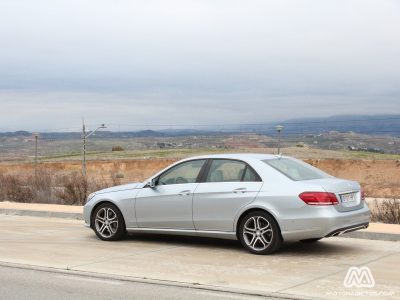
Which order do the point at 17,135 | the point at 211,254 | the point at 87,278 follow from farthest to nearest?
the point at 17,135, the point at 211,254, the point at 87,278

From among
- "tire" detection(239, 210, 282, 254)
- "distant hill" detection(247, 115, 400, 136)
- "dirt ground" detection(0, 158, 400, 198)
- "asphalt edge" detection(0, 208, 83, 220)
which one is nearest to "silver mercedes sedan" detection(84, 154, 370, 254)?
"tire" detection(239, 210, 282, 254)

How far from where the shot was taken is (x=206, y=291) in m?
8.23

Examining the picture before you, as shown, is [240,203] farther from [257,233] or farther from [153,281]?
[153,281]

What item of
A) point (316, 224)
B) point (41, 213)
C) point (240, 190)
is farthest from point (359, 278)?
point (41, 213)

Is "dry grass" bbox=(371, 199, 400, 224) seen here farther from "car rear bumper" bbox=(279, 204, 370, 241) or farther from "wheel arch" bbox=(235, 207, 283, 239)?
"wheel arch" bbox=(235, 207, 283, 239)

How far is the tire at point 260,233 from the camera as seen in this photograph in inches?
407

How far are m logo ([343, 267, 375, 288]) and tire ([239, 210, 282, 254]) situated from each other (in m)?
1.31

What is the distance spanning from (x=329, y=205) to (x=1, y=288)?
185 inches

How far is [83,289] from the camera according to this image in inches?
330

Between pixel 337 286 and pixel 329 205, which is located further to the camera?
pixel 329 205

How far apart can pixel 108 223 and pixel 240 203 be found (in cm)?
281

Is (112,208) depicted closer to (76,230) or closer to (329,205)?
(76,230)

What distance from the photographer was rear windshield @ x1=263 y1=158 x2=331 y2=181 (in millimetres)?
10812

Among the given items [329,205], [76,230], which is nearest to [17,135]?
[76,230]
